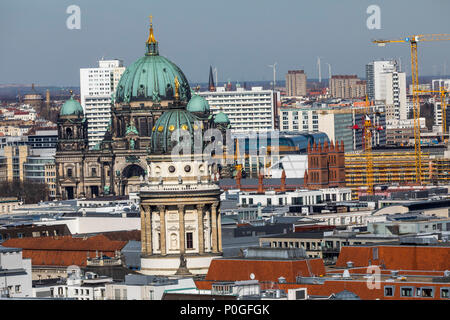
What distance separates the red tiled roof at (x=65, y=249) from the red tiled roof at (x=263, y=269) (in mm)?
16118

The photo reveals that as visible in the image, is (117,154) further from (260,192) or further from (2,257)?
(2,257)

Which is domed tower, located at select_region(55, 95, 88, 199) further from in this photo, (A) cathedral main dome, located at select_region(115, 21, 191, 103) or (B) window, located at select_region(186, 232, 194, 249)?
(B) window, located at select_region(186, 232, 194, 249)

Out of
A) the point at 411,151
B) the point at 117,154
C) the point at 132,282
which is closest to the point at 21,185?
the point at 117,154

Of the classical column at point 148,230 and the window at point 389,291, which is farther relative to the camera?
the classical column at point 148,230

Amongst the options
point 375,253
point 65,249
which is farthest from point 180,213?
point 65,249

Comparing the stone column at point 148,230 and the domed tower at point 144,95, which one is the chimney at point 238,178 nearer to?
the domed tower at point 144,95

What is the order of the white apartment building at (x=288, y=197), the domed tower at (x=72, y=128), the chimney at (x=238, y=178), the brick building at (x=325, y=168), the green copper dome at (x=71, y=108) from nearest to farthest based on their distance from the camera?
the white apartment building at (x=288, y=197) < the chimney at (x=238, y=178) < the brick building at (x=325, y=168) < the green copper dome at (x=71, y=108) < the domed tower at (x=72, y=128)

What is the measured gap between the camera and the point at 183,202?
60.9 m

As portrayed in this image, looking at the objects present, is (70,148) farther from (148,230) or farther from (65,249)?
(148,230)

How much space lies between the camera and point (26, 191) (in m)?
162

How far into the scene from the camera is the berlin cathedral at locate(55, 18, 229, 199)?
152 m

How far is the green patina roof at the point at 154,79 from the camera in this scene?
151 meters

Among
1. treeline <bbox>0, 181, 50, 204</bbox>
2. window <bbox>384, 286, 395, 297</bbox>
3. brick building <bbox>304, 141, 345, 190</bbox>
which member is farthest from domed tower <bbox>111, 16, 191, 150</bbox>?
window <bbox>384, 286, 395, 297</bbox>

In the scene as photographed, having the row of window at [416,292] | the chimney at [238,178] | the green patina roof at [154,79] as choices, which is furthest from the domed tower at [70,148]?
the row of window at [416,292]
